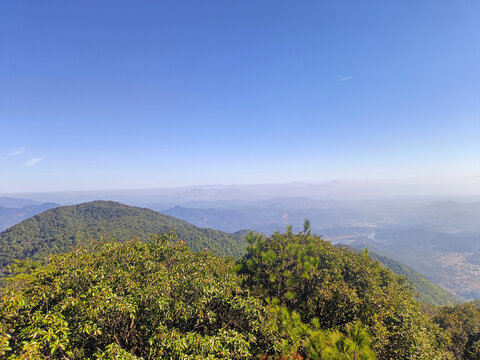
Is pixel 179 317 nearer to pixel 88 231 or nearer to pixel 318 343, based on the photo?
pixel 318 343

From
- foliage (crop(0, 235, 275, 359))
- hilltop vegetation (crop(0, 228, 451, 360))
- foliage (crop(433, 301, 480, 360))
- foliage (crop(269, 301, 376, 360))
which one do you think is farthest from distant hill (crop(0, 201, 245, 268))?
foliage (crop(269, 301, 376, 360))

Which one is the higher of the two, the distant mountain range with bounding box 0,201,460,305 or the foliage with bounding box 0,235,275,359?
the foliage with bounding box 0,235,275,359

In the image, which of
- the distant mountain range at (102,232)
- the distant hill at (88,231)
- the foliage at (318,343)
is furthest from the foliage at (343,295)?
the distant hill at (88,231)

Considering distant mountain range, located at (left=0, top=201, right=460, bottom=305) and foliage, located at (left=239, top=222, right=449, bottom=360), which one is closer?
foliage, located at (left=239, top=222, right=449, bottom=360)

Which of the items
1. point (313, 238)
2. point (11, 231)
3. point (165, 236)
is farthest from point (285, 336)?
point (11, 231)

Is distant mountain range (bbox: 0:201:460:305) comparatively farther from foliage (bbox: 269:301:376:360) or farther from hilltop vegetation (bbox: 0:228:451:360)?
foliage (bbox: 269:301:376:360)

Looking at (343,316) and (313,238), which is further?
(313,238)

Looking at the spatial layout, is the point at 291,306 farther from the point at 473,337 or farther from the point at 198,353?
the point at 473,337
